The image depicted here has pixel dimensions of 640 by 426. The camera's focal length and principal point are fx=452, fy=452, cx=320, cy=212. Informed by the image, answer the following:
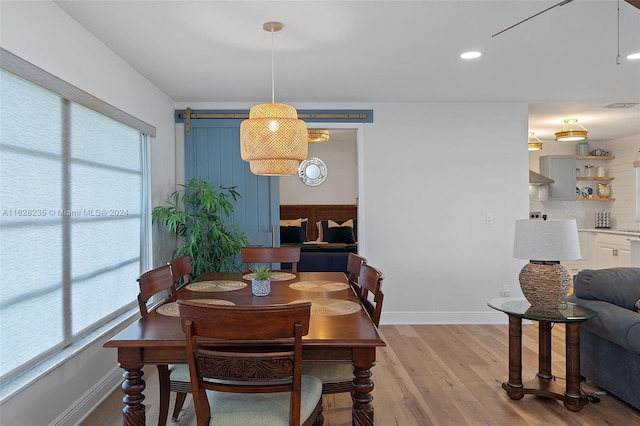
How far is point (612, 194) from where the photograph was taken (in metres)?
7.92

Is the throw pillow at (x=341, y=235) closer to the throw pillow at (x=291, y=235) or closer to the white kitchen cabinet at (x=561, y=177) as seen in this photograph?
the throw pillow at (x=291, y=235)

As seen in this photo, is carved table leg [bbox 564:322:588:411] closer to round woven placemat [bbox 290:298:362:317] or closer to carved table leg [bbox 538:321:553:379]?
carved table leg [bbox 538:321:553:379]

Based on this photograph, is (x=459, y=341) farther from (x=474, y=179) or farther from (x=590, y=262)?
(x=590, y=262)

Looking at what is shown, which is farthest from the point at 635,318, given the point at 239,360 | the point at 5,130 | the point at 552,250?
the point at 5,130

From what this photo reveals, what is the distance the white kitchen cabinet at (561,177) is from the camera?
7742 mm

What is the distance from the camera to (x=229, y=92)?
14.7 ft

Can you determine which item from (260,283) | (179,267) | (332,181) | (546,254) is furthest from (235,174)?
(332,181)

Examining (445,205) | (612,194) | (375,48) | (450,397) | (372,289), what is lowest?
(450,397)

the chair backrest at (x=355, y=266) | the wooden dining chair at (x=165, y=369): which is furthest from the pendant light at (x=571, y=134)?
the wooden dining chair at (x=165, y=369)

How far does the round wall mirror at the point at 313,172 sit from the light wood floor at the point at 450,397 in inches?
199

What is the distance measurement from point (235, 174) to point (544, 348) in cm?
339

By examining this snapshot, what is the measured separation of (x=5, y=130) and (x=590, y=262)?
27.0ft

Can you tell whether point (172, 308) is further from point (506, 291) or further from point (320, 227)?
point (320, 227)

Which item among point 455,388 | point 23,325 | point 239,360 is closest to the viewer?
point 239,360
